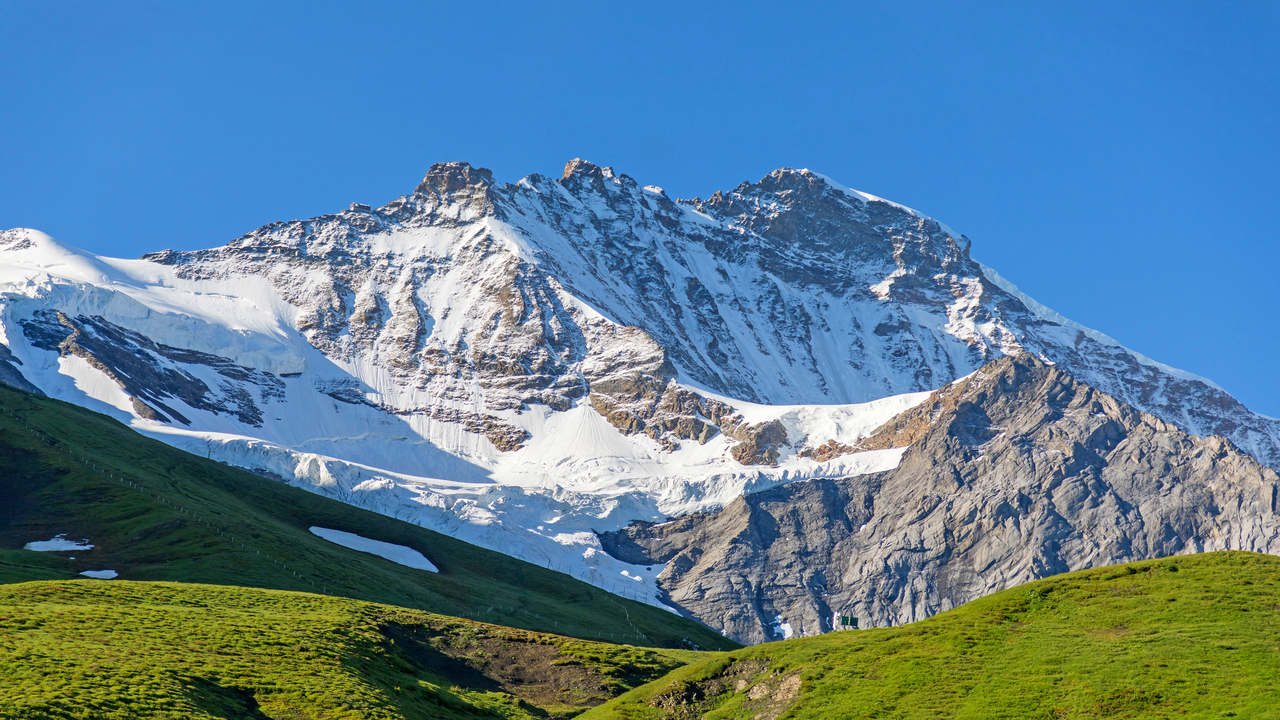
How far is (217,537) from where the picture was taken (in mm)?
108938

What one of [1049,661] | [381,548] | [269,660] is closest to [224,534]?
[381,548]

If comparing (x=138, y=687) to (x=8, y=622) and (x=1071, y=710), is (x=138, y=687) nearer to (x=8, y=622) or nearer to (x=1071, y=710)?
(x=8, y=622)

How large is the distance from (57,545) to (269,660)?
59.8 metres

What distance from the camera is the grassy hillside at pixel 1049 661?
4184 cm

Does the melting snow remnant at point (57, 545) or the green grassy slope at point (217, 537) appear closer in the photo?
the melting snow remnant at point (57, 545)

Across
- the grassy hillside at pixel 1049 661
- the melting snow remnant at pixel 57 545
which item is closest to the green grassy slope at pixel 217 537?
the melting snow remnant at pixel 57 545

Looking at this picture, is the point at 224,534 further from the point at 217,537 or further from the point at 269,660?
the point at 269,660

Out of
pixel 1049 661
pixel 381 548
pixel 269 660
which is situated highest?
pixel 1049 661

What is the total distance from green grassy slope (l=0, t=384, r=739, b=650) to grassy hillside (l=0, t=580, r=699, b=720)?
79.3 feet

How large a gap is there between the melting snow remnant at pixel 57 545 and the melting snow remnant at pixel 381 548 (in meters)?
41.8

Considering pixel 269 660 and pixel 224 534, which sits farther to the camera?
pixel 224 534

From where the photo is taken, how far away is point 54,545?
102 metres

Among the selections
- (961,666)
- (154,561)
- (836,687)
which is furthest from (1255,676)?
(154,561)

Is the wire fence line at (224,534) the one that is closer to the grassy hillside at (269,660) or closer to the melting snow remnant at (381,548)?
the melting snow remnant at (381,548)
